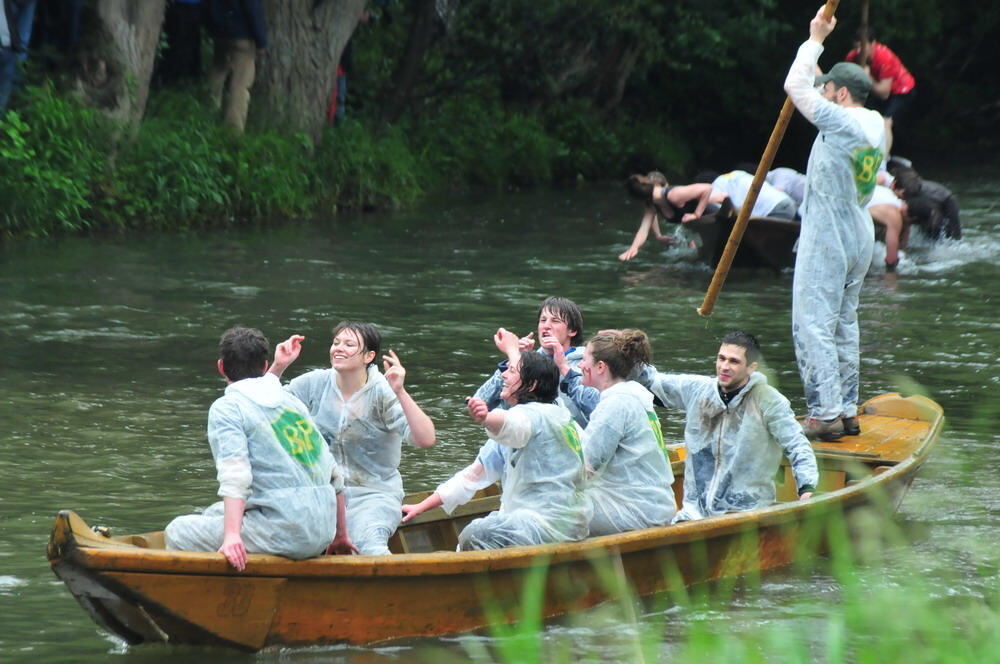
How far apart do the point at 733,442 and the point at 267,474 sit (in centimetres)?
229

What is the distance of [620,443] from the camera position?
6898mm

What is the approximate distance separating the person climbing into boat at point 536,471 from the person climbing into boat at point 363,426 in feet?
1.15

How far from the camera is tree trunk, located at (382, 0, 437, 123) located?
24.6 m

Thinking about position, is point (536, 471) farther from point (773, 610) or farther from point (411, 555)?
point (773, 610)

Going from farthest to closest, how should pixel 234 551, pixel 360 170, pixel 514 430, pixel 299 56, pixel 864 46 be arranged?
pixel 360 170 < pixel 299 56 < pixel 864 46 < pixel 514 430 < pixel 234 551

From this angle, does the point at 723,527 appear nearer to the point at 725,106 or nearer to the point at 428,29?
the point at 428,29

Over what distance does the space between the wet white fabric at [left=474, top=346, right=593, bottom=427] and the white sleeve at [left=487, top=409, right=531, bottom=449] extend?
2.68ft

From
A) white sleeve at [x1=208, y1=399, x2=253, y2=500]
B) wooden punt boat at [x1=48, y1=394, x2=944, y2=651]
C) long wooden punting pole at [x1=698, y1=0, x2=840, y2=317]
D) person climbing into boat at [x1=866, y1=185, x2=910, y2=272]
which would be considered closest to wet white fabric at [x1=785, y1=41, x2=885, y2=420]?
long wooden punting pole at [x1=698, y1=0, x2=840, y2=317]

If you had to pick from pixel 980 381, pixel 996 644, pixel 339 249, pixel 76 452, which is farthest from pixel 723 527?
pixel 339 249

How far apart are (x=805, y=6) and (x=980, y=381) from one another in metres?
22.8

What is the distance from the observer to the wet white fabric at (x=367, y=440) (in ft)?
22.3

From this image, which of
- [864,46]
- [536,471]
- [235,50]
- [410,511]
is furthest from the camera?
[235,50]

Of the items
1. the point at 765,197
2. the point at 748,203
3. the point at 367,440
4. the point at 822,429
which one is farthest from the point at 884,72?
the point at 367,440

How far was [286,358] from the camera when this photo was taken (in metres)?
6.54
